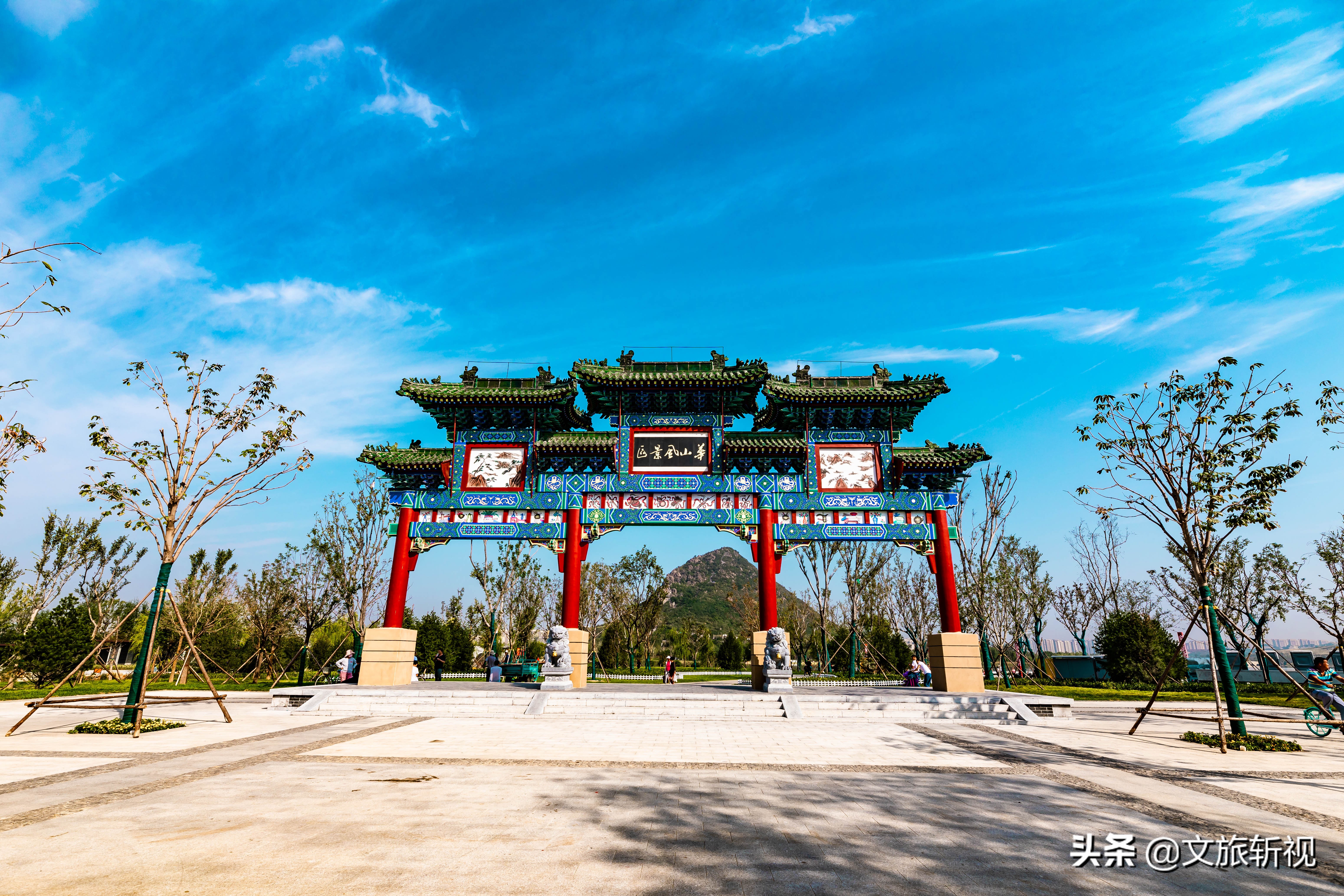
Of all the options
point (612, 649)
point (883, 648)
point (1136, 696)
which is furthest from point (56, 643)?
point (1136, 696)

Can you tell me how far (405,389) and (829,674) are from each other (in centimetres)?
2288

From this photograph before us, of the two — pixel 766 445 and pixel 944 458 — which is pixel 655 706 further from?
pixel 944 458

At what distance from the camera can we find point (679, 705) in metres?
15.9

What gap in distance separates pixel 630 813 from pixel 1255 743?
1199cm

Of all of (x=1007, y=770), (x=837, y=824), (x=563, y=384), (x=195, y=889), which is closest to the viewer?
(x=195, y=889)

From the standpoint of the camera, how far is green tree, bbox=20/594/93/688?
20.9m

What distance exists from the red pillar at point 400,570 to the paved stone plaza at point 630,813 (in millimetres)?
8822

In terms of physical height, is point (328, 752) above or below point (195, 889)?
below

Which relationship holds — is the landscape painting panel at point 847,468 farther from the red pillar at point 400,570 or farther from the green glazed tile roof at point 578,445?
the red pillar at point 400,570

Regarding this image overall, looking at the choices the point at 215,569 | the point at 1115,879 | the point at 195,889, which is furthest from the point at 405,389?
the point at 215,569

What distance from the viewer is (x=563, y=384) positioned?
860 inches

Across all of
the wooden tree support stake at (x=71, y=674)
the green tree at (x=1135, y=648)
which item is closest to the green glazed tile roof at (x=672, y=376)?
the wooden tree support stake at (x=71, y=674)

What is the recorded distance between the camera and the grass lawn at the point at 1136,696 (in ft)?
65.1

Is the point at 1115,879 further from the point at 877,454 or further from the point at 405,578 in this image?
the point at 405,578
